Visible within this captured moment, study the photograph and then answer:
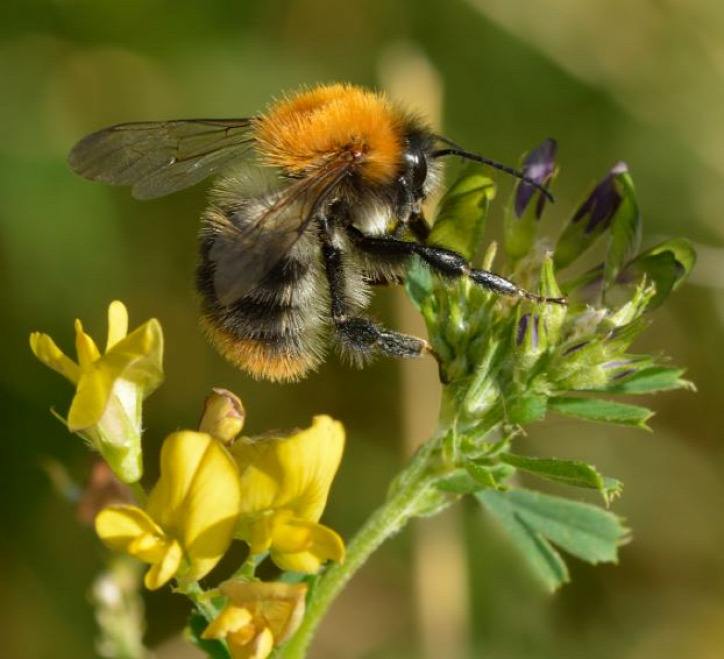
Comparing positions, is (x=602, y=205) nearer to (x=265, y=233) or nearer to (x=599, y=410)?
(x=599, y=410)

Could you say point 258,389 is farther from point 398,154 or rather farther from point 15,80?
point 398,154

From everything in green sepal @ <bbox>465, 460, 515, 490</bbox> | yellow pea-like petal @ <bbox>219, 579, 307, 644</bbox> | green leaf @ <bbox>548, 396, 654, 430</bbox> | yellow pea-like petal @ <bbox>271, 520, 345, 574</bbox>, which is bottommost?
yellow pea-like petal @ <bbox>219, 579, 307, 644</bbox>

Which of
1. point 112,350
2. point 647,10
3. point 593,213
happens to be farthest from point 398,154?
point 647,10

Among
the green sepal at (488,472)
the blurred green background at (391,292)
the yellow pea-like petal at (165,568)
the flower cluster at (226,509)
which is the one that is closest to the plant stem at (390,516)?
the green sepal at (488,472)

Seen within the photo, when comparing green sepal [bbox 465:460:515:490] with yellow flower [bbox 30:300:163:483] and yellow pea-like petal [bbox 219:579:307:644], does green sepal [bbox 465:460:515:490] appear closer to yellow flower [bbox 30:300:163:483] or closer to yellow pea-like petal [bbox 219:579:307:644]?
yellow pea-like petal [bbox 219:579:307:644]

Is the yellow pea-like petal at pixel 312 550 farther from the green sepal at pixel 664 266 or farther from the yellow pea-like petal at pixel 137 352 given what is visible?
the green sepal at pixel 664 266

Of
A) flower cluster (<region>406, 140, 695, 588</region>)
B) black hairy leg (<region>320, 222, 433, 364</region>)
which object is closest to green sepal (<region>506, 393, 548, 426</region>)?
flower cluster (<region>406, 140, 695, 588</region>)

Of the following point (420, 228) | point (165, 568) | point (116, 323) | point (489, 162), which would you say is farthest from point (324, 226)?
point (165, 568)
